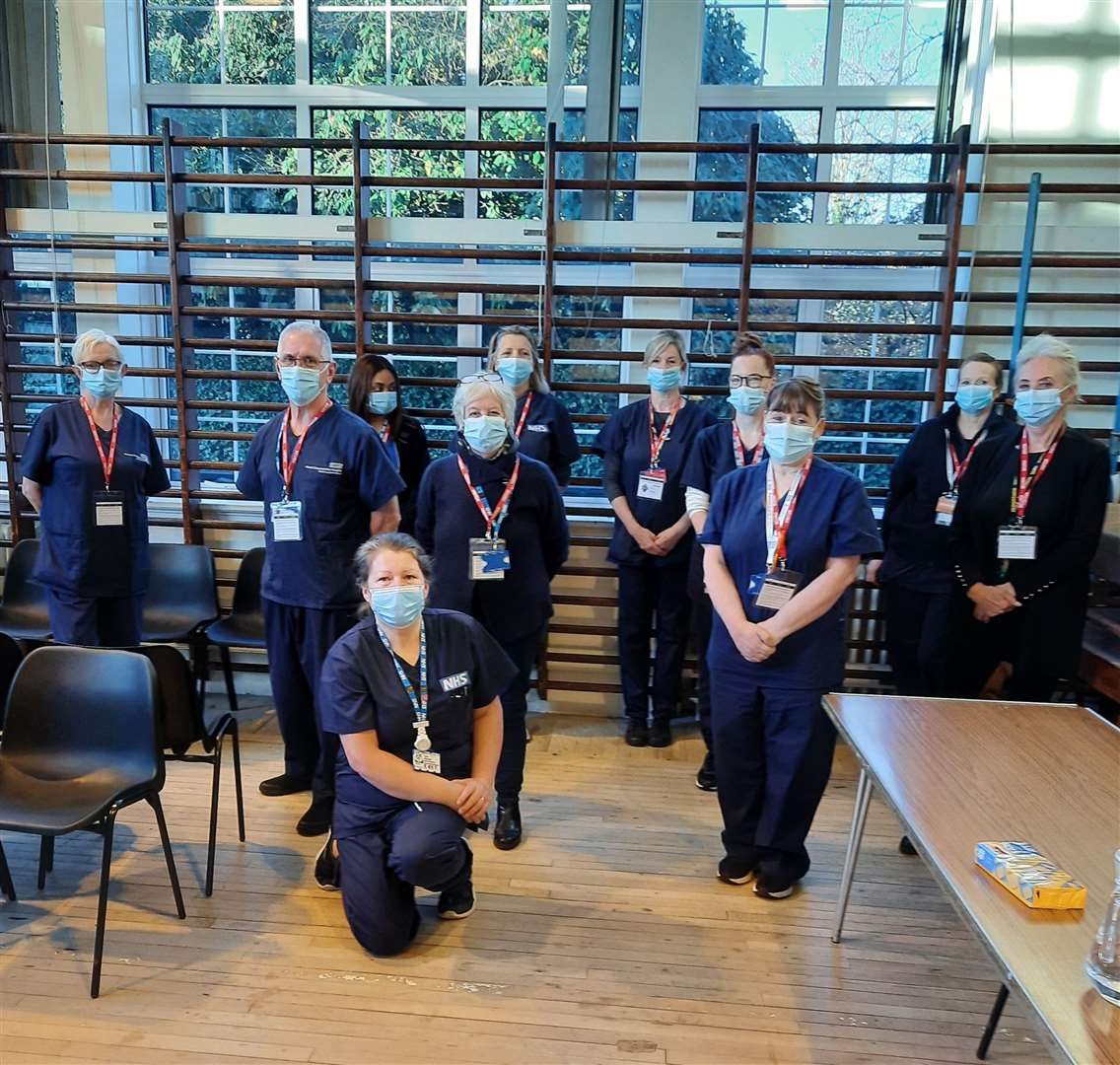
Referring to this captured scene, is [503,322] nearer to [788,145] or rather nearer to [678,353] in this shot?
[678,353]

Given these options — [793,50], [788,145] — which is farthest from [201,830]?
[793,50]

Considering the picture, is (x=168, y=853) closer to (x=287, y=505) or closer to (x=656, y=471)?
(x=287, y=505)

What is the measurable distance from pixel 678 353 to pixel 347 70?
2.56 metres

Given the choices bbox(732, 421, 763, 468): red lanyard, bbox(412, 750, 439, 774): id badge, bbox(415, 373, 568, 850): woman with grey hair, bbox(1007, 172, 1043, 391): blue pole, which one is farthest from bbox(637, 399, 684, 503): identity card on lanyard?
bbox(412, 750, 439, 774): id badge

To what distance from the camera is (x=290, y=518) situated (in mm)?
2988

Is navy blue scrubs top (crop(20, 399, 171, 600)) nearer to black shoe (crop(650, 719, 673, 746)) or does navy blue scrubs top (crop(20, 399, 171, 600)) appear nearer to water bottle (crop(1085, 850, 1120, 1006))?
black shoe (crop(650, 719, 673, 746))

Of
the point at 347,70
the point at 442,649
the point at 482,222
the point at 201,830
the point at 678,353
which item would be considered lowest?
the point at 201,830

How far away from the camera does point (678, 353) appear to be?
12.0ft

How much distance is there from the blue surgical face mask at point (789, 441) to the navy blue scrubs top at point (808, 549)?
7 centimetres

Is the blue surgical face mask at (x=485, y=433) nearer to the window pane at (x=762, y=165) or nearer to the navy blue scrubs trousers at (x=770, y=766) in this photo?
the navy blue scrubs trousers at (x=770, y=766)

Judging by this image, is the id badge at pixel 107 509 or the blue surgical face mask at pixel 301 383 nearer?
the blue surgical face mask at pixel 301 383

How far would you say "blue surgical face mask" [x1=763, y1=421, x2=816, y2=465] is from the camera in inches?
99.4

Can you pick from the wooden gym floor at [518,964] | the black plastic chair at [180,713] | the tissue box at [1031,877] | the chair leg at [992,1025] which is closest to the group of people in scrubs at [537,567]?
the wooden gym floor at [518,964]

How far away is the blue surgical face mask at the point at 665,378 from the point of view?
11.9 ft
